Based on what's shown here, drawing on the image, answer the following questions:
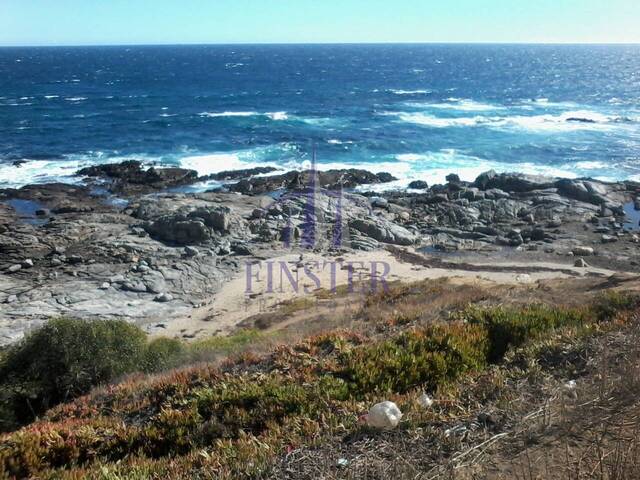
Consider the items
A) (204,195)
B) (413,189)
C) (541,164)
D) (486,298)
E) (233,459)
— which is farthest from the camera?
(541,164)

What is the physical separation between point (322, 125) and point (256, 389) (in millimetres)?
51602

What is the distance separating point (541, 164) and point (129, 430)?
139 feet

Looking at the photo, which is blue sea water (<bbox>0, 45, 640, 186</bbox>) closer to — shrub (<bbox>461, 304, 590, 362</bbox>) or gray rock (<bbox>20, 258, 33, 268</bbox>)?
gray rock (<bbox>20, 258, 33, 268</bbox>)

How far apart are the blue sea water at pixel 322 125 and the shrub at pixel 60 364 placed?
27.8 meters

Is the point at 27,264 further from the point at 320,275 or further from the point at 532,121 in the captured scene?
the point at 532,121

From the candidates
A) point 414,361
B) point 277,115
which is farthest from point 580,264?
point 277,115

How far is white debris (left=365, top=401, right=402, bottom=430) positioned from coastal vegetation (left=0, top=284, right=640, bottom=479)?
113 millimetres

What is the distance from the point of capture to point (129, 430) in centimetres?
654

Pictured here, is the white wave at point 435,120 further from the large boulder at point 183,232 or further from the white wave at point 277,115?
the large boulder at point 183,232

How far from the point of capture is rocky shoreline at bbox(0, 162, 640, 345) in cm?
2061

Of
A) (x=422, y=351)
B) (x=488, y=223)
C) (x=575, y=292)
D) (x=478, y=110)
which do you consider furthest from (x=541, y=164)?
(x=422, y=351)

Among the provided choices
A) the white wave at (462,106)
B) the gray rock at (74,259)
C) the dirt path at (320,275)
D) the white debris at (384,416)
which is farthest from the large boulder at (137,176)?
the white wave at (462,106)

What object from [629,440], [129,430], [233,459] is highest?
[629,440]

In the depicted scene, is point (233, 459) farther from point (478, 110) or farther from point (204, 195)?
point (478, 110)
